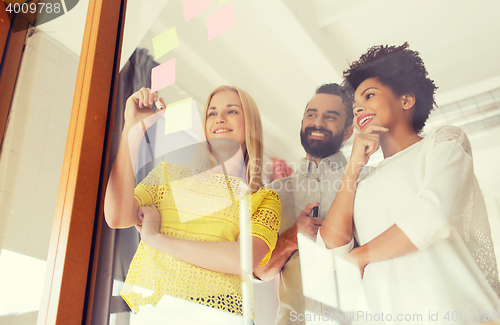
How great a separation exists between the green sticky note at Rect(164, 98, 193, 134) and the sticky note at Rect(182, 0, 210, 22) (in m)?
0.31

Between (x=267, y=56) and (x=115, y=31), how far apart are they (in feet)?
2.32

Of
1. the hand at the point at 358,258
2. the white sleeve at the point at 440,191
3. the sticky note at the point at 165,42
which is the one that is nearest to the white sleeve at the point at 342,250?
the hand at the point at 358,258

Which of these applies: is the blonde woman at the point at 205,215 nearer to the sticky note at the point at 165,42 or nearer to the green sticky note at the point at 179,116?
the green sticky note at the point at 179,116

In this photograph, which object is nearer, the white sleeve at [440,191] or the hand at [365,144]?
the white sleeve at [440,191]

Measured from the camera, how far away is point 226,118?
1048mm

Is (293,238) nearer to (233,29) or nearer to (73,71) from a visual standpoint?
(233,29)

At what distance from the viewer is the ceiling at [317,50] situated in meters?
0.74

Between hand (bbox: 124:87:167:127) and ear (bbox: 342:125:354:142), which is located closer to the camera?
ear (bbox: 342:125:354:142)

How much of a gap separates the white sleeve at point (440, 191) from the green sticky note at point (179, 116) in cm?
68

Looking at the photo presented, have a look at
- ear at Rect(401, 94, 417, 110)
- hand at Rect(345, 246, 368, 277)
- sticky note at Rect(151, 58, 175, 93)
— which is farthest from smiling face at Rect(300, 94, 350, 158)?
sticky note at Rect(151, 58, 175, 93)

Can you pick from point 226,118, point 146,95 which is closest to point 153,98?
point 146,95

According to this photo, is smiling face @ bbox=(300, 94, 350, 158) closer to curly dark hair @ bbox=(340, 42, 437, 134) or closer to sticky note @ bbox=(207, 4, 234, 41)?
curly dark hair @ bbox=(340, 42, 437, 134)

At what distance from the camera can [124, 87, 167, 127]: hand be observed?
1195 millimetres

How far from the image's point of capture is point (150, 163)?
3.68 feet
